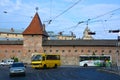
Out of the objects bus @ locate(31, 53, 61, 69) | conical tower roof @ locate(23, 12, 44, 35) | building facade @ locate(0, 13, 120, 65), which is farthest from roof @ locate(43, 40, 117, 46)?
bus @ locate(31, 53, 61, 69)

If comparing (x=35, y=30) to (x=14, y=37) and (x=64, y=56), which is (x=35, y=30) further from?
(x=14, y=37)

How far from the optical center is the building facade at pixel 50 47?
306 ft

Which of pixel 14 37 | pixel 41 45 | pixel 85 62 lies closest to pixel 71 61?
pixel 41 45

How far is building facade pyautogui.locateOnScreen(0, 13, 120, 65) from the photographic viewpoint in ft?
306

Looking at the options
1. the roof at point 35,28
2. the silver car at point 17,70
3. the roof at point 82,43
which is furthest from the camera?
the roof at point 35,28

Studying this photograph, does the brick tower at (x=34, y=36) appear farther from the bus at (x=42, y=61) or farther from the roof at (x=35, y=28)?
the bus at (x=42, y=61)

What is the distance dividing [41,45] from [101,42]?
1606 cm

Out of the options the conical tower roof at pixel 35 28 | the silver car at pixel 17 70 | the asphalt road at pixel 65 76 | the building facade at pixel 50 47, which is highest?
the conical tower roof at pixel 35 28

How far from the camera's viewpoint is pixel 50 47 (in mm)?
95500

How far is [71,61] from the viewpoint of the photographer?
93188 millimetres

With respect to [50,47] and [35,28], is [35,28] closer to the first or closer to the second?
[35,28]

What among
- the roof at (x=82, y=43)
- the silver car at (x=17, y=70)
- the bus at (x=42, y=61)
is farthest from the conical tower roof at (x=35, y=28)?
the silver car at (x=17, y=70)

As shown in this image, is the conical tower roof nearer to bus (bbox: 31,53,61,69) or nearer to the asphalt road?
bus (bbox: 31,53,61,69)

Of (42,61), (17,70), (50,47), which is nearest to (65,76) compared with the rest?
(17,70)
